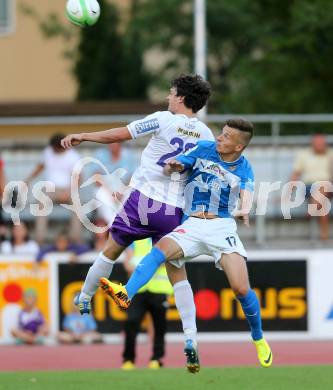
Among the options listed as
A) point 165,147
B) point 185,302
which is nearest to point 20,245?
point 185,302

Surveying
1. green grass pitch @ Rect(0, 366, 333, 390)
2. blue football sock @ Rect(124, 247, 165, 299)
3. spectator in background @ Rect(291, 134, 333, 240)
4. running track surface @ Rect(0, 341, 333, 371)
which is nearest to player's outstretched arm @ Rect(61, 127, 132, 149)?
blue football sock @ Rect(124, 247, 165, 299)

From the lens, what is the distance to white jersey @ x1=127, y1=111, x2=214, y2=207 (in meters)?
10.2

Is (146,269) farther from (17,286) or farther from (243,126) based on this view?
(17,286)

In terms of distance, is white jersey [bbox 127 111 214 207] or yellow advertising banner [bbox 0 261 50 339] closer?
white jersey [bbox 127 111 214 207]

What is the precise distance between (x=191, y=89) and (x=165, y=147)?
0.57 meters

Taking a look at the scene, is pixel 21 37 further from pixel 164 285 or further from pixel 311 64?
pixel 164 285

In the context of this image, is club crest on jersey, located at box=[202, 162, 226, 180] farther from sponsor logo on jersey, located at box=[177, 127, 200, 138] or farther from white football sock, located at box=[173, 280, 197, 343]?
white football sock, located at box=[173, 280, 197, 343]

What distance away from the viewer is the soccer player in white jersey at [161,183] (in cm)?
1020

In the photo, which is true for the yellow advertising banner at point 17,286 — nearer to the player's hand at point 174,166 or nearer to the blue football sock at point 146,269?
the blue football sock at point 146,269

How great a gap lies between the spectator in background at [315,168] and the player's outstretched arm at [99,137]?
6967 mm

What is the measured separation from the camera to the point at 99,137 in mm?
9828

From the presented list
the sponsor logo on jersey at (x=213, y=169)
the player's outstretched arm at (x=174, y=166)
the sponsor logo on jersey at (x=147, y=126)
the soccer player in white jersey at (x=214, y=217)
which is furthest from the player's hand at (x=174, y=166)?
the sponsor logo on jersey at (x=147, y=126)

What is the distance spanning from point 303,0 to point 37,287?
8614 mm

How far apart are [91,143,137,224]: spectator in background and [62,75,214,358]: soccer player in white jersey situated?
15.5 feet
